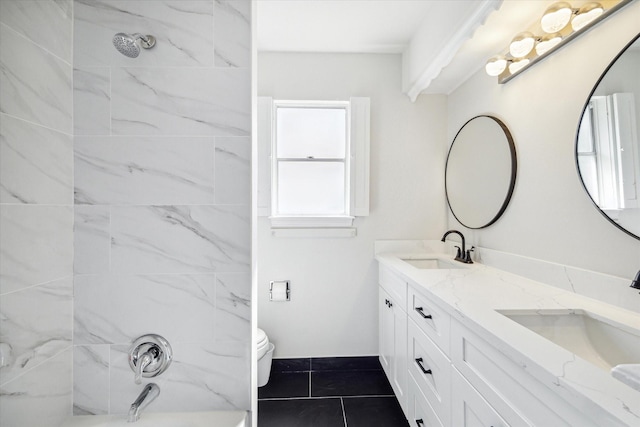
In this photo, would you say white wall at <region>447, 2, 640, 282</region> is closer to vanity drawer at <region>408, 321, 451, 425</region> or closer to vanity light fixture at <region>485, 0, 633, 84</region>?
vanity light fixture at <region>485, 0, 633, 84</region>

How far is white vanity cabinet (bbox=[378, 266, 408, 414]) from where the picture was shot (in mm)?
1701

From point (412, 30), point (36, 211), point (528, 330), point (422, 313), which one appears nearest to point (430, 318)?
point (422, 313)

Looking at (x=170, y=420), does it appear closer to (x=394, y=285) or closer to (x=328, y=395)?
(x=328, y=395)

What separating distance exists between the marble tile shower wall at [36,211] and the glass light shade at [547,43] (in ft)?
6.62

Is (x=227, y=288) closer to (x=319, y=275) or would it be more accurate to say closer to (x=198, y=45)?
(x=198, y=45)

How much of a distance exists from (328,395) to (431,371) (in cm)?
94

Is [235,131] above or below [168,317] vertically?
above

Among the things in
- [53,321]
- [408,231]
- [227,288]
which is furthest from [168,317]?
[408,231]

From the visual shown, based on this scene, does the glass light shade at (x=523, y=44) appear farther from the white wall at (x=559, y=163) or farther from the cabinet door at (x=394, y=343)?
the cabinet door at (x=394, y=343)

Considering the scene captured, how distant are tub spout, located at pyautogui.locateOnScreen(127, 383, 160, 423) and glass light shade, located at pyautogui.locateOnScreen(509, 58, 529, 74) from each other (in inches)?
89.6

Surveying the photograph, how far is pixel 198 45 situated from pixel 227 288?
A: 2.84 ft

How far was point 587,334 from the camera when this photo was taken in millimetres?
1022

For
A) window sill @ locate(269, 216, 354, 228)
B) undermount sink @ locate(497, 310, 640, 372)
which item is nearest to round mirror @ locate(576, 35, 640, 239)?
undermount sink @ locate(497, 310, 640, 372)

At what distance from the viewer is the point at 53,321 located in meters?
0.91
